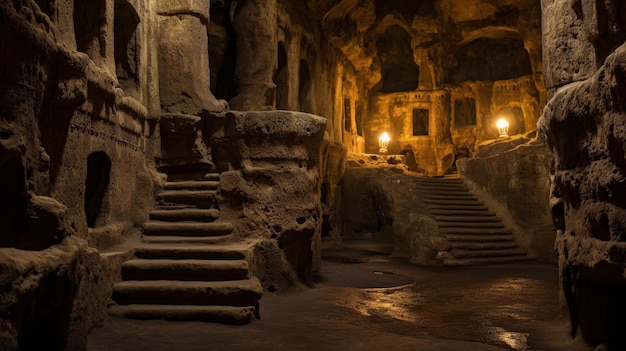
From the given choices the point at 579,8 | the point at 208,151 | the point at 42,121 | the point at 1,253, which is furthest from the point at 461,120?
the point at 1,253

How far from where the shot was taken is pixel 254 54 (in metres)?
12.3

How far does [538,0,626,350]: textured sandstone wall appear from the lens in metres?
3.74

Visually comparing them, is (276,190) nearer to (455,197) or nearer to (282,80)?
(282,80)

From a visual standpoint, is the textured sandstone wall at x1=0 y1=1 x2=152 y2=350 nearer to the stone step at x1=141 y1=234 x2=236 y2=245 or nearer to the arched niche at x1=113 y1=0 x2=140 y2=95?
the arched niche at x1=113 y1=0 x2=140 y2=95

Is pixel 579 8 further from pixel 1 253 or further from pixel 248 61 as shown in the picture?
pixel 248 61

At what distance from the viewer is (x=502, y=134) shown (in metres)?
18.3

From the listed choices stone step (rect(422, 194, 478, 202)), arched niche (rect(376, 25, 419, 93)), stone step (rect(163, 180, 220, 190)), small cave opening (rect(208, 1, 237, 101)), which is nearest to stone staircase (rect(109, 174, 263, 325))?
stone step (rect(163, 180, 220, 190))

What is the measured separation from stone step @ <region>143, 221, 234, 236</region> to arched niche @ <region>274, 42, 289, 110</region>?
22.4ft

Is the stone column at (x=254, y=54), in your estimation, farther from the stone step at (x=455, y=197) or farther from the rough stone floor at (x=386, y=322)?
the stone step at (x=455, y=197)

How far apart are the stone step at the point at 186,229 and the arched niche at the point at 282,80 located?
22.4 ft

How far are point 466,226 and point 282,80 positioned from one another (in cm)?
614

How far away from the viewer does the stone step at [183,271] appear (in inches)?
248

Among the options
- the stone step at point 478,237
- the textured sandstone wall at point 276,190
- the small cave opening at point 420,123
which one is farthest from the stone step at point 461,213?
the small cave opening at point 420,123

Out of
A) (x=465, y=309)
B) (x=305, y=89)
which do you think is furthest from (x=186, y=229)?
(x=305, y=89)
